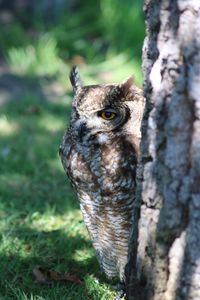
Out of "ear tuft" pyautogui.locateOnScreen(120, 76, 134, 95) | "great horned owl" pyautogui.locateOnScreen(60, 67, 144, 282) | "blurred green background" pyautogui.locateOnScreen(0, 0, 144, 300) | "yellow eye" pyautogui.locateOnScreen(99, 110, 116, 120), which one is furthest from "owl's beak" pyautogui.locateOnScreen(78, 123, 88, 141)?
"blurred green background" pyautogui.locateOnScreen(0, 0, 144, 300)

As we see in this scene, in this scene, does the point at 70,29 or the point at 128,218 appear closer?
the point at 128,218

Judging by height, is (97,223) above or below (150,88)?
below

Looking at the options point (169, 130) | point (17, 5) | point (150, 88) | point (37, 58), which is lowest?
point (169, 130)

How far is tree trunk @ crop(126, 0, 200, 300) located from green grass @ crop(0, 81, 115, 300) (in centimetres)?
99

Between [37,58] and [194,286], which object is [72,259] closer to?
[194,286]

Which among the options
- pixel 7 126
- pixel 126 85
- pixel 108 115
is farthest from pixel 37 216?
pixel 7 126

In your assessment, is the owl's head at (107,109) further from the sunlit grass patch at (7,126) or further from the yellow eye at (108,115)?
the sunlit grass patch at (7,126)

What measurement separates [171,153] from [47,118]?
13.9 feet

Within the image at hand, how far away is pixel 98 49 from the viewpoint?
321 inches

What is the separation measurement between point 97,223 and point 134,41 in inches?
200

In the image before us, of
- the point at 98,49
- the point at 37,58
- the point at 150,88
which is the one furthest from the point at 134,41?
the point at 150,88

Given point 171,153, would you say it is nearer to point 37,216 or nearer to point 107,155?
point 107,155

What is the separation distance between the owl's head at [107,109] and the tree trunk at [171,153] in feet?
2.61

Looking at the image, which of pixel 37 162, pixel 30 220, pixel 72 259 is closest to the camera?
pixel 72 259
